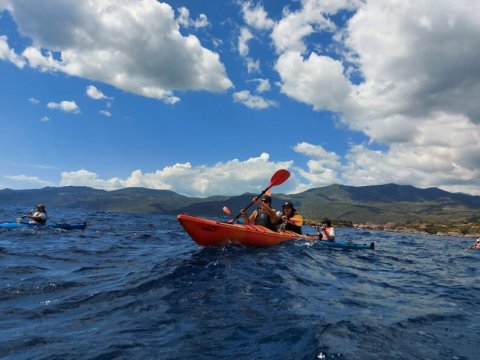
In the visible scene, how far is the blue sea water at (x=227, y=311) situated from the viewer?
518 cm

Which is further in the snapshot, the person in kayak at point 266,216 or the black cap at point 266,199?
the black cap at point 266,199

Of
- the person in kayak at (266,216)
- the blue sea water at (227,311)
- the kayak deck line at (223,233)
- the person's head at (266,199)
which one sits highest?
the person's head at (266,199)

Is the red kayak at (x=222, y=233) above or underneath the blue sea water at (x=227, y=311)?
above

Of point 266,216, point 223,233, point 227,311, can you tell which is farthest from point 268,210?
point 227,311

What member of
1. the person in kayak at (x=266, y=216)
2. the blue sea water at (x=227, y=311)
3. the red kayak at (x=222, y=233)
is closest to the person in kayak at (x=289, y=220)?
the person in kayak at (x=266, y=216)

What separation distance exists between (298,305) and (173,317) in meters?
2.64

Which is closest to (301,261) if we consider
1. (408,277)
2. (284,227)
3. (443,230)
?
(408,277)

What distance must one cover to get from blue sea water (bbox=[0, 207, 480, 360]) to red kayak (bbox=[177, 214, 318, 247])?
1.56 m

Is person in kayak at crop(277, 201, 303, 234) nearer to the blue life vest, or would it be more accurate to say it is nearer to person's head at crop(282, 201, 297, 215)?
person's head at crop(282, 201, 297, 215)

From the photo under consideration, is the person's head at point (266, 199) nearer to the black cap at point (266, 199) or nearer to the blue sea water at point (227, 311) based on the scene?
the black cap at point (266, 199)

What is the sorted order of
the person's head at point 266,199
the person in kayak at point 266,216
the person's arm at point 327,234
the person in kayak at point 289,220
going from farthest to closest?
1. the person's arm at point 327,234
2. the person in kayak at point 289,220
3. the person's head at point 266,199
4. the person in kayak at point 266,216

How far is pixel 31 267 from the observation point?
11305mm

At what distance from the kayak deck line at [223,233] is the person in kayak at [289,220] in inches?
101

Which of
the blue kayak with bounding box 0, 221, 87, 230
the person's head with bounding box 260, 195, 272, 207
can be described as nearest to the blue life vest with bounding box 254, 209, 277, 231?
the person's head with bounding box 260, 195, 272, 207
